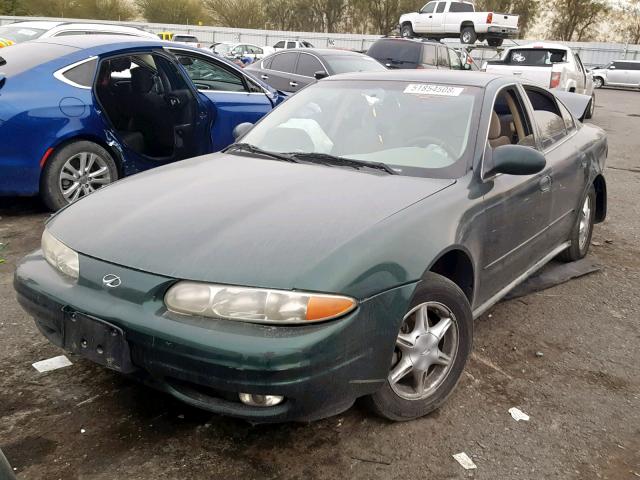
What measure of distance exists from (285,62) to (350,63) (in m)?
1.19

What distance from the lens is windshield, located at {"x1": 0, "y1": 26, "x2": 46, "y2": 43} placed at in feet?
33.7

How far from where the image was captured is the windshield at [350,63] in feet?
31.9

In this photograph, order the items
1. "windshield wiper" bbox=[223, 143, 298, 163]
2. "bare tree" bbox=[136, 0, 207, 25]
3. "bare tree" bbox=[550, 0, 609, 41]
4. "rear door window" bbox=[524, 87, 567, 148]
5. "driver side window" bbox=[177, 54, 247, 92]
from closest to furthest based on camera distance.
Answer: "windshield wiper" bbox=[223, 143, 298, 163]
"rear door window" bbox=[524, 87, 567, 148]
"driver side window" bbox=[177, 54, 247, 92]
"bare tree" bbox=[550, 0, 609, 41]
"bare tree" bbox=[136, 0, 207, 25]

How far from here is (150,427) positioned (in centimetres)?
247

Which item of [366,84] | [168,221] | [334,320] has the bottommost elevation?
[334,320]

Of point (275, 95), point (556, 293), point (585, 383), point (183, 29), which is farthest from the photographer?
point (183, 29)

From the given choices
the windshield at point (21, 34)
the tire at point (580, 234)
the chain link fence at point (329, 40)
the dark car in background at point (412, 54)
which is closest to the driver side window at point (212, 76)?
the tire at point (580, 234)

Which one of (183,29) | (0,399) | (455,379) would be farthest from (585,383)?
(183,29)

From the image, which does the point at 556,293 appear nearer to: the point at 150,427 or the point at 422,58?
the point at 150,427

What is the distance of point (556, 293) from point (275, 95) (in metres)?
3.96

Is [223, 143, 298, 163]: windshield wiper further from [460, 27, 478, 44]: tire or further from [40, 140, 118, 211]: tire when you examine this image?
[460, 27, 478, 44]: tire

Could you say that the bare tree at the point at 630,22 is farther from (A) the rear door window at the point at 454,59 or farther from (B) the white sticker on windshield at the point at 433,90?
(B) the white sticker on windshield at the point at 433,90

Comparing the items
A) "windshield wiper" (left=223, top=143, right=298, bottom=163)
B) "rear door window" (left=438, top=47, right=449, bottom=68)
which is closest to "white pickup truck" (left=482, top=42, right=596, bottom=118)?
"rear door window" (left=438, top=47, right=449, bottom=68)

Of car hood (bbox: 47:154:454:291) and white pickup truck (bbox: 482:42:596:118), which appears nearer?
car hood (bbox: 47:154:454:291)
